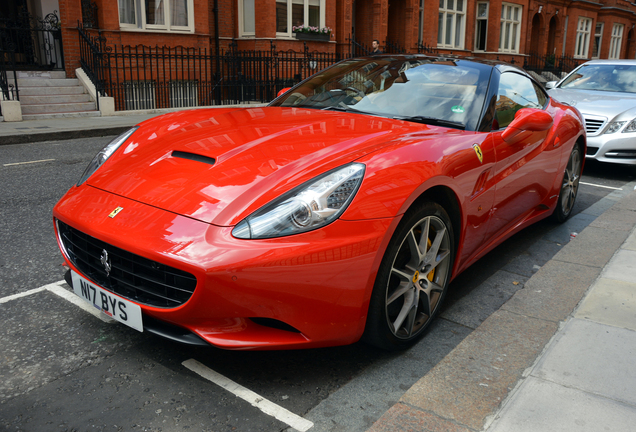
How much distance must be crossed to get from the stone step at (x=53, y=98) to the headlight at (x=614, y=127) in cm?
1190

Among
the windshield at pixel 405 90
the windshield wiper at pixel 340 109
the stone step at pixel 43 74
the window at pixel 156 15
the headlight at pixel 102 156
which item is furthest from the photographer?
the window at pixel 156 15

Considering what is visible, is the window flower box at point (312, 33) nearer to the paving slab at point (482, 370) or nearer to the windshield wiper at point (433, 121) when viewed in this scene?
the windshield wiper at point (433, 121)

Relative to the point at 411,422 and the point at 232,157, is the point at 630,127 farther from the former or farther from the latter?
the point at 411,422

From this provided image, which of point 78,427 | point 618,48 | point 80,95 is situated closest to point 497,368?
point 78,427

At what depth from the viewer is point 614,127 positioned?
7.73 m

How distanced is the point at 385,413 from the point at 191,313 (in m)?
0.86

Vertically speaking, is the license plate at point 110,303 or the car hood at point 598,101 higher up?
the car hood at point 598,101

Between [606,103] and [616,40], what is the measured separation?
38.2 metres

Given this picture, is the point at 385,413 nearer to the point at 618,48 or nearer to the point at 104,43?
the point at 104,43

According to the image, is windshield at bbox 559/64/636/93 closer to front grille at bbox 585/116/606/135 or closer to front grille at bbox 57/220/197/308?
front grille at bbox 585/116/606/135

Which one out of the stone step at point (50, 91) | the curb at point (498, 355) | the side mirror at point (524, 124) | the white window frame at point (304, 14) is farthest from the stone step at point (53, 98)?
the curb at point (498, 355)

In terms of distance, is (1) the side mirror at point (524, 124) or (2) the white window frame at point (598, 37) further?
(2) the white window frame at point (598, 37)

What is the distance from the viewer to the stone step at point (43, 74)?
1392 centimetres

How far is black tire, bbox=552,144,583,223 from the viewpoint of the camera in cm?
496
